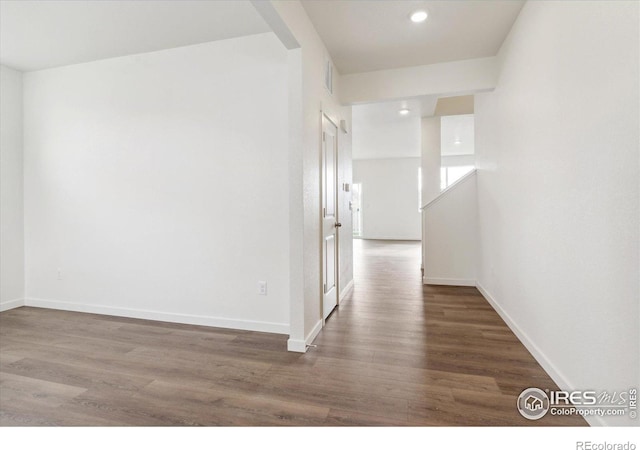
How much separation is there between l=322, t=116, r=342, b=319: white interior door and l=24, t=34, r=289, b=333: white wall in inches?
16.8

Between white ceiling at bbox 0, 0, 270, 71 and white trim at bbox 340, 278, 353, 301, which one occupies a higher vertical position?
white ceiling at bbox 0, 0, 270, 71

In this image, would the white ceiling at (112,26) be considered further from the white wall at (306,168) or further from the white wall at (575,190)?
the white wall at (575,190)

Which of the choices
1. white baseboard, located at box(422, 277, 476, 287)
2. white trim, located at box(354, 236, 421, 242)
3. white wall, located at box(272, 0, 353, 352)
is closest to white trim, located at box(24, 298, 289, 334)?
white wall, located at box(272, 0, 353, 352)

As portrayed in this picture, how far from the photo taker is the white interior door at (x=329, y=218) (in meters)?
3.07

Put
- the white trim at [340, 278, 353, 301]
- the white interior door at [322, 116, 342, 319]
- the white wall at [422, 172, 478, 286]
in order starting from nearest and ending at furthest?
1. the white interior door at [322, 116, 342, 319]
2. the white trim at [340, 278, 353, 301]
3. the white wall at [422, 172, 478, 286]

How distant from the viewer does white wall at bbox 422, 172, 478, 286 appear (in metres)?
4.43

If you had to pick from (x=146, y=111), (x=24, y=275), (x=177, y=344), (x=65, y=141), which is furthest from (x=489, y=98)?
(x=24, y=275)

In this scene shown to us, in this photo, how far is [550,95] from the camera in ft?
6.75

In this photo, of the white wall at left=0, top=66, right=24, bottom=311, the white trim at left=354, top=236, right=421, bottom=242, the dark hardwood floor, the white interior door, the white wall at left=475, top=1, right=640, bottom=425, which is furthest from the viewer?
the white trim at left=354, top=236, right=421, bottom=242

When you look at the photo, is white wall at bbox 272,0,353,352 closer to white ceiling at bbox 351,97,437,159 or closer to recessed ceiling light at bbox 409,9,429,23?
recessed ceiling light at bbox 409,9,429,23

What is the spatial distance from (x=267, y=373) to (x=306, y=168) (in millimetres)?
1547

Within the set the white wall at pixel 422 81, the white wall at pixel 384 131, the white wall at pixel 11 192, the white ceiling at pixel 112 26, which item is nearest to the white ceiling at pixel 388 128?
the white wall at pixel 384 131

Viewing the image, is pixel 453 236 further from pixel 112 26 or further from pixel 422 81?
pixel 112 26

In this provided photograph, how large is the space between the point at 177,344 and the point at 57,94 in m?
3.26
